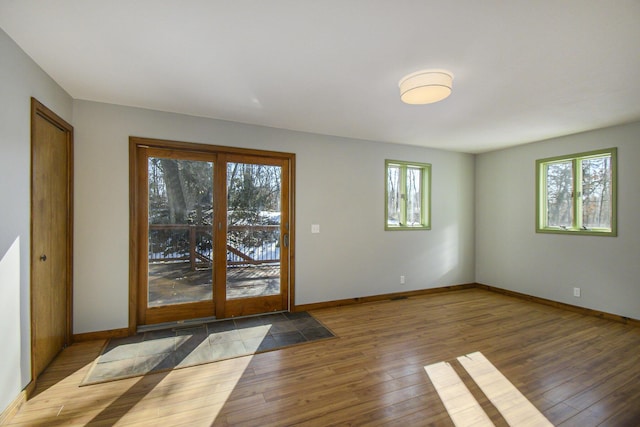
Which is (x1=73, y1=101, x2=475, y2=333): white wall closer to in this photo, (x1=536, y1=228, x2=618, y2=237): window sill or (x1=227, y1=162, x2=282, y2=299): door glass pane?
(x1=227, y1=162, x2=282, y2=299): door glass pane

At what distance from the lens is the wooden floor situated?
2.01m

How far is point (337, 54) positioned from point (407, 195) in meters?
3.37

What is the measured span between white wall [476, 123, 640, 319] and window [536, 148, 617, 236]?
0.09m

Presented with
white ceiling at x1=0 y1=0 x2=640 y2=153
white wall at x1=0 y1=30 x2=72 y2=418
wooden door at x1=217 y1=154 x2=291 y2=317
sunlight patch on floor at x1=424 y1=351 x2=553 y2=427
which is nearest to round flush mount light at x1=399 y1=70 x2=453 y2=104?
white ceiling at x1=0 y1=0 x2=640 y2=153

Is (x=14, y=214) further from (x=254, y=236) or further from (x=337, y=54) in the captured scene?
(x=337, y=54)

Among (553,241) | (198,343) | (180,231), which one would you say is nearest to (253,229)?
(180,231)

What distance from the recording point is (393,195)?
5.04 metres

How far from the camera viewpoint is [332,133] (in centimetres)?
435

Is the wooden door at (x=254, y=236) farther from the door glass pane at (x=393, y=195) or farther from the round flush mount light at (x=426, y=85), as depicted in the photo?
the round flush mount light at (x=426, y=85)

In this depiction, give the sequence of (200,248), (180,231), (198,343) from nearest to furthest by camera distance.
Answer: (198,343)
(180,231)
(200,248)

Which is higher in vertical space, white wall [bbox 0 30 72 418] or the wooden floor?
white wall [bbox 0 30 72 418]

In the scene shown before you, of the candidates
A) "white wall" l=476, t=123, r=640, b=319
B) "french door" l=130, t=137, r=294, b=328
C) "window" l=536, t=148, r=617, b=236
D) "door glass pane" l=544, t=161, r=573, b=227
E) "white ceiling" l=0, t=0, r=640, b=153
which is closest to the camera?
"white ceiling" l=0, t=0, r=640, b=153

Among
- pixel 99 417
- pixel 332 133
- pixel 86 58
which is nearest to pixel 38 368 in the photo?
pixel 99 417

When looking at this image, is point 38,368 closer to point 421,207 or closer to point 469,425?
point 469,425
